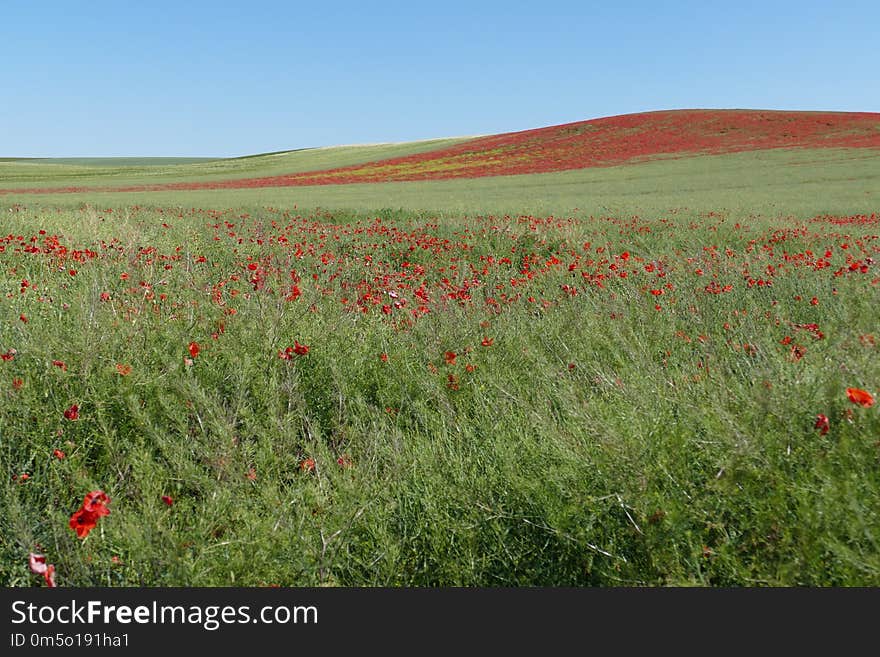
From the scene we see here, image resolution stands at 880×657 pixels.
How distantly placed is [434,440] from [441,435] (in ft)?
0.17

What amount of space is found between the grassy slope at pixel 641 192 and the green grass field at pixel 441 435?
1043cm

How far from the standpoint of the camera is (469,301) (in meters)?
4.68

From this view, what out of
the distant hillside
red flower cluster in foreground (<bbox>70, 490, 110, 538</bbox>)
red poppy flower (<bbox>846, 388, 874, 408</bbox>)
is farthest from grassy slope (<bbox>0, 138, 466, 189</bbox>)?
red poppy flower (<bbox>846, 388, 874, 408</bbox>)

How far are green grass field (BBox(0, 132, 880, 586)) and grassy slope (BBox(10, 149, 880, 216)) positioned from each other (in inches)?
411

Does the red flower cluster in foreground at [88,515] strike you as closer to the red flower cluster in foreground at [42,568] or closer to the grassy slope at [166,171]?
the red flower cluster in foreground at [42,568]

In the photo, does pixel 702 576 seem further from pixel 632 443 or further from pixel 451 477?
pixel 451 477

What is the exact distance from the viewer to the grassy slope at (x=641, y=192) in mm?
16109

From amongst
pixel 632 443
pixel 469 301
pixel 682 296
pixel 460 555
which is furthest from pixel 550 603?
pixel 682 296

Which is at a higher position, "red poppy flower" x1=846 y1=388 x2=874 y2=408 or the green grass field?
"red poppy flower" x1=846 y1=388 x2=874 y2=408

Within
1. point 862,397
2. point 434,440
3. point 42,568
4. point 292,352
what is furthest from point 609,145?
point 42,568

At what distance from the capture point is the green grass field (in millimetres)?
1852

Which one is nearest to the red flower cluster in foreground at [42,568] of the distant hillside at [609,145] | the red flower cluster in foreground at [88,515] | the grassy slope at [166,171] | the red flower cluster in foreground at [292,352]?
the red flower cluster in foreground at [88,515]

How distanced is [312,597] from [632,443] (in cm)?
116

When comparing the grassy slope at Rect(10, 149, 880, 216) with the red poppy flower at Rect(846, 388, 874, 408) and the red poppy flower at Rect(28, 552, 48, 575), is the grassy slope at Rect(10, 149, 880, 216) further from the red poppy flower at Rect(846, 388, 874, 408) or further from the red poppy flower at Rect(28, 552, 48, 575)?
the red poppy flower at Rect(28, 552, 48, 575)
